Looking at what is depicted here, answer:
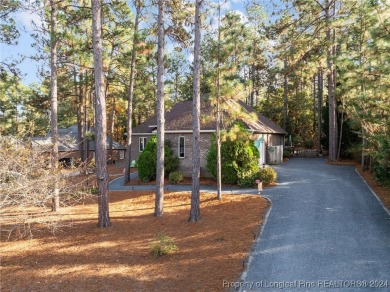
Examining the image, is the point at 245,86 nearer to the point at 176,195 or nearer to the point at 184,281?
the point at 176,195

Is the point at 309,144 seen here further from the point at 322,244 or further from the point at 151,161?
the point at 322,244

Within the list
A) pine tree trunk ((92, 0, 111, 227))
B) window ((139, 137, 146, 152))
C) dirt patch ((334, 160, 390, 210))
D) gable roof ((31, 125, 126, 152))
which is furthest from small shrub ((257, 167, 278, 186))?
window ((139, 137, 146, 152))

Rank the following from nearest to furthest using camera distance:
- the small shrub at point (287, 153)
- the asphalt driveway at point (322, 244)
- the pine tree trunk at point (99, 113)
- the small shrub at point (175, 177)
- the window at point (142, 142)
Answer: the asphalt driveway at point (322, 244) < the pine tree trunk at point (99, 113) < the small shrub at point (175, 177) < the window at point (142, 142) < the small shrub at point (287, 153)

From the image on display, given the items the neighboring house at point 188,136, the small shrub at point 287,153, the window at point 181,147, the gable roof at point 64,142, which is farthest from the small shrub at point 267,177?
the small shrub at point 287,153

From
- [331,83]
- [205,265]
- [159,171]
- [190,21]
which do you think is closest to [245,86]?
[190,21]

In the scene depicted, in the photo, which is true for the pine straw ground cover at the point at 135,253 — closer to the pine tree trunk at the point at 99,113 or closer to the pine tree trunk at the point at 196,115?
the pine tree trunk at the point at 196,115

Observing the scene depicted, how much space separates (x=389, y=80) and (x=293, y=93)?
104ft

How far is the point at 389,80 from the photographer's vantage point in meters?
13.7

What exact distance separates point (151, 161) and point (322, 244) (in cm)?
1421

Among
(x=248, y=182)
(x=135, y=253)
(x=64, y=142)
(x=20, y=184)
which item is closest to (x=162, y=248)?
(x=135, y=253)

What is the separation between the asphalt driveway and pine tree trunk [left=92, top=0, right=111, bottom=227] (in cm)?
620

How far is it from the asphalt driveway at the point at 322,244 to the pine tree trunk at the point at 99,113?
6197 millimetres

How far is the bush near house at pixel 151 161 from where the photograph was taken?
21250mm

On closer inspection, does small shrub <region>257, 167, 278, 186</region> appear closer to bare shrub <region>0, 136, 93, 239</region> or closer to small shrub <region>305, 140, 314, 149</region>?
bare shrub <region>0, 136, 93, 239</region>
